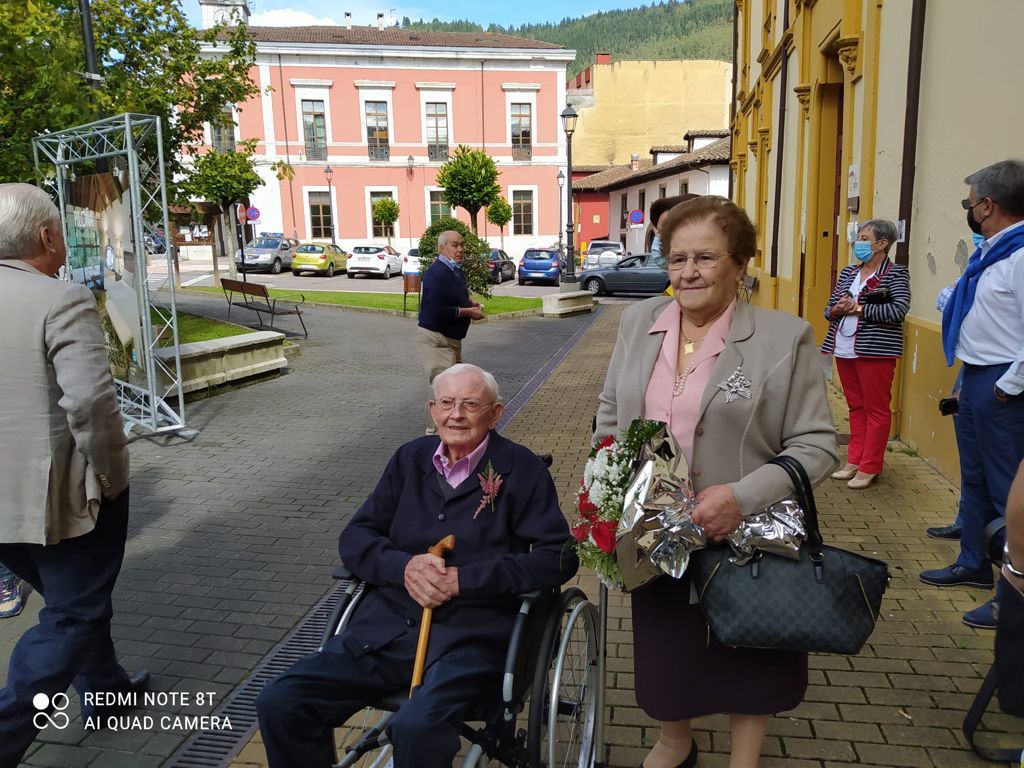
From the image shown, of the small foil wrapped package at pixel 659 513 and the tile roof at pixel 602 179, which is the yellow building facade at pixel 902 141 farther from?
the tile roof at pixel 602 179

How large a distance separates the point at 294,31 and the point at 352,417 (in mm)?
45062

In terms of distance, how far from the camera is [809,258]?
33.8 feet

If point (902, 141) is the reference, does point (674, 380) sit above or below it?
below

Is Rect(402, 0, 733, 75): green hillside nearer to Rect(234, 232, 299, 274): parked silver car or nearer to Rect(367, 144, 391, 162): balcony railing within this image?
Rect(367, 144, 391, 162): balcony railing

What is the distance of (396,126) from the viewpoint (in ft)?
143

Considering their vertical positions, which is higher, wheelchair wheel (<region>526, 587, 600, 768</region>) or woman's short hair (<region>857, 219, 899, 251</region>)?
woman's short hair (<region>857, 219, 899, 251</region>)

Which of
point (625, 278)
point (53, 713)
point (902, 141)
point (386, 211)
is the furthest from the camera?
point (386, 211)

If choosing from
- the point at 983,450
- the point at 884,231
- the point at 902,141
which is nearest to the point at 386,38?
the point at 902,141

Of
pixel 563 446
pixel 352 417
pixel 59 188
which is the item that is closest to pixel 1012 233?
pixel 563 446

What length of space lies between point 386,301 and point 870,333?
1785 centimetres

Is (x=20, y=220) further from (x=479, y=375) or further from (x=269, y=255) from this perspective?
(x=269, y=255)

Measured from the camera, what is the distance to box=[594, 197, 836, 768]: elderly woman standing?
87.9 inches

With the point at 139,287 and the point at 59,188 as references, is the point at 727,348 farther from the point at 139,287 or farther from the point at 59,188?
the point at 59,188

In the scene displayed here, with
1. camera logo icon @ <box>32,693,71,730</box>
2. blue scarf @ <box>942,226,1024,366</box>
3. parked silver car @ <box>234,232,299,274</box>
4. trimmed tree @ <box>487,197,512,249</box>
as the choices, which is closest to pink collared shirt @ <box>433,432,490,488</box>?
camera logo icon @ <box>32,693,71,730</box>
